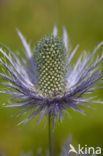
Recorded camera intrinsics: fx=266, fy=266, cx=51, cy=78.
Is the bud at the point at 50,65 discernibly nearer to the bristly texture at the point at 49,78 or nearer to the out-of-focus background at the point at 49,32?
the bristly texture at the point at 49,78

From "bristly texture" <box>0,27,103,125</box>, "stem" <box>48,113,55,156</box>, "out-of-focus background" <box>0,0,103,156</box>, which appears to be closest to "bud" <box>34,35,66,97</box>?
"bristly texture" <box>0,27,103,125</box>

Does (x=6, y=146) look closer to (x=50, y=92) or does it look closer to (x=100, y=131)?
(x=100, y=131)

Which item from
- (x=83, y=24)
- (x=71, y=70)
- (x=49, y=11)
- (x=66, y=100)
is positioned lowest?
(x=66, y=100)

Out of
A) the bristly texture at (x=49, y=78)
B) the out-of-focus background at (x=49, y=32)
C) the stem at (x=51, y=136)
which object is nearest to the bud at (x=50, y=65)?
the bristly texture at (x=49, y=78)

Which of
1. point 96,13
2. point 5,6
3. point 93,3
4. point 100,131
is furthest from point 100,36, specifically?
point 5,6

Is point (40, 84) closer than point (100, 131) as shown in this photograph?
Yes

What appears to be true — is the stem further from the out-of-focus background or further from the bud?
the out-of-focus background

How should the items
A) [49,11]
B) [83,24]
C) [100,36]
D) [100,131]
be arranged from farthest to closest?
[49,11]
[83,24]
[100,36]
[100,131]
